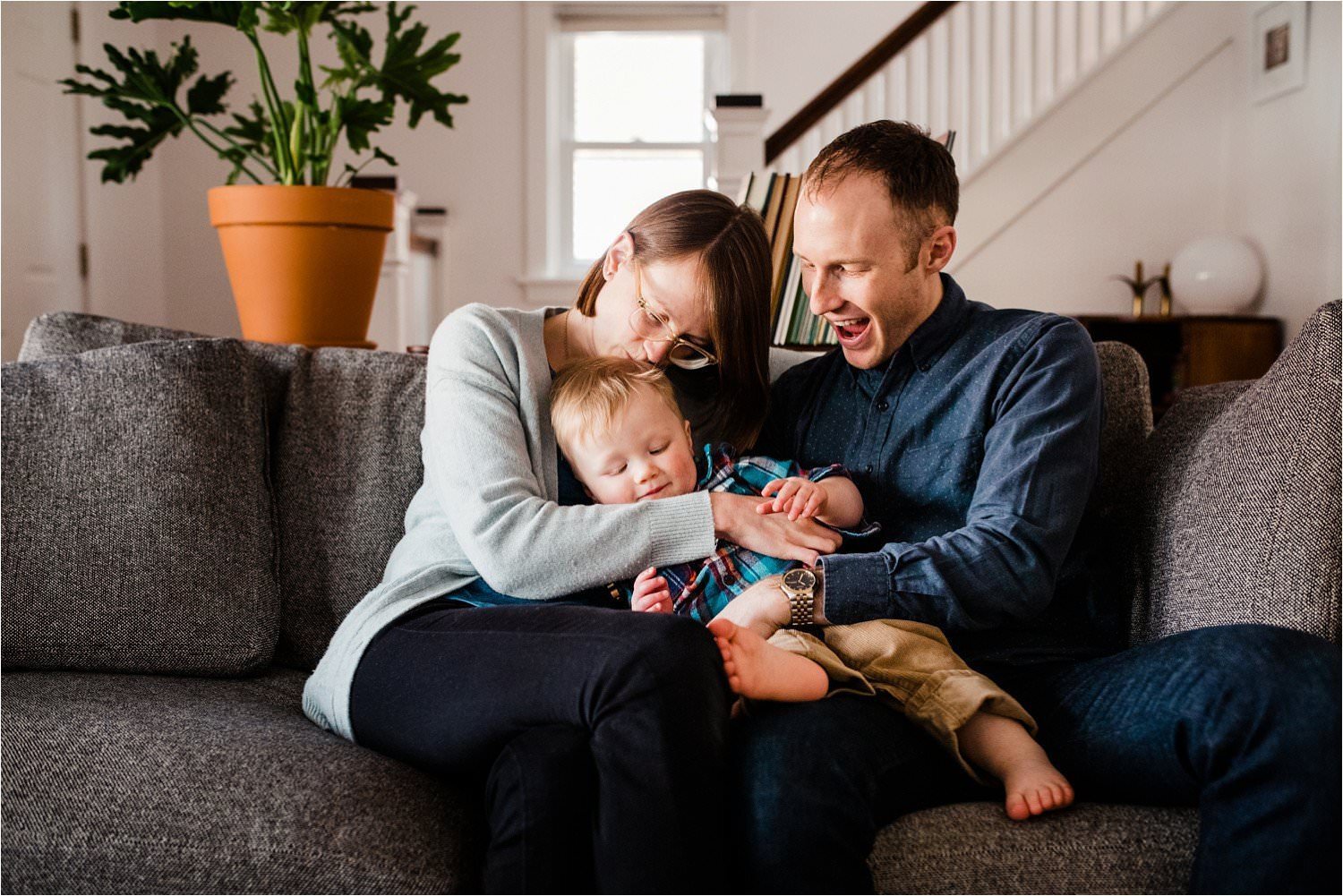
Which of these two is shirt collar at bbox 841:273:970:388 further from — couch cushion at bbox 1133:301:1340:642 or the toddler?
couch cushion at bbox 1133:301:1340:642

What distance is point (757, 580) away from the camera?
138 centimetres

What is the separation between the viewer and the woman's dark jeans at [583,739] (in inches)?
40.1

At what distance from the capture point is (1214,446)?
4.40ft

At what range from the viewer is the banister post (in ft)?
12.7

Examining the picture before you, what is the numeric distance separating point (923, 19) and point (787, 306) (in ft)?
9.37

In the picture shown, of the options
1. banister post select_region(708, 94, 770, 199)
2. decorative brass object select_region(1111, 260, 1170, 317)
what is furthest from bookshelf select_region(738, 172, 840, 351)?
decorative brass object select_region(1111, 260, 1170, 317)

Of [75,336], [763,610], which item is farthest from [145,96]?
[763,610]

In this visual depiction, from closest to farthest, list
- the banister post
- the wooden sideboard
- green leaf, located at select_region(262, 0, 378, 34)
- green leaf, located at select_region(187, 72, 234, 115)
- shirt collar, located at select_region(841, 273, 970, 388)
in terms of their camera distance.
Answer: shirt collar, located at select_region(841, 273, 970, 388)
green leaf, located at select_region(262, 0, 378, 34)
green leaf, located at select_region(187, 72, 234, 115)
the banister post
the wooden sideboard

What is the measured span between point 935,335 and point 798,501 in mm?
324

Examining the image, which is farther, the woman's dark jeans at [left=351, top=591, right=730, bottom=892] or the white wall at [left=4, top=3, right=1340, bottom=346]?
the white wall at [left=4, top=3, right=1340, bottom=346]

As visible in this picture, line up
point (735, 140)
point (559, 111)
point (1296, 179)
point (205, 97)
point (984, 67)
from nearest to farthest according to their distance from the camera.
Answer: point (205, 97) → point (735, 140) → point (1296, 179) → point (984, 67) → point (559, 111)

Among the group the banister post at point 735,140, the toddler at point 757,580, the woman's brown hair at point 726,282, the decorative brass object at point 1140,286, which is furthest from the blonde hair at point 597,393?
the decorative brass object at point 1140,286

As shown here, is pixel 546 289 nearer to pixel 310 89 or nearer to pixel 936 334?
pixel 310 89

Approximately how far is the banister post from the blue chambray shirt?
240cm
